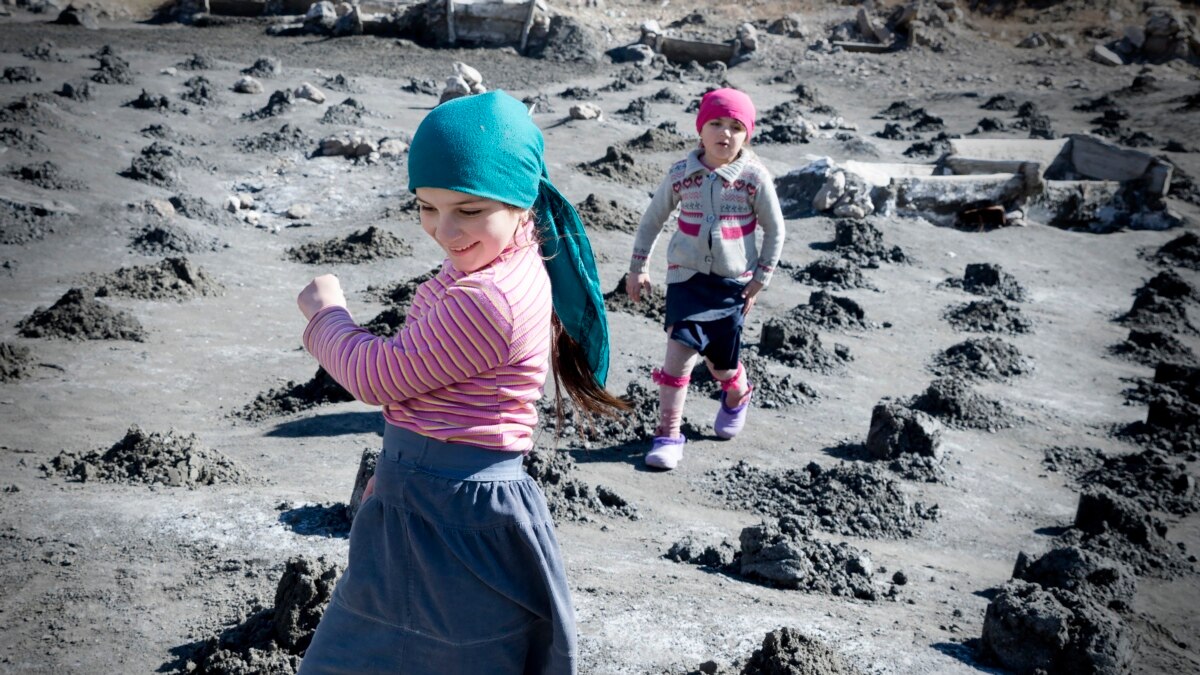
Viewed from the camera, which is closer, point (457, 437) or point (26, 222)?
point (457, 437)

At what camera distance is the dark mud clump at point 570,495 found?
4961 millimetres

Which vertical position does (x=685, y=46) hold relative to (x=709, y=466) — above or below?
above

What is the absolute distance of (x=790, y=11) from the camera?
27.5 metres

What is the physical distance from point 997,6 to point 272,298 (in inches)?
959

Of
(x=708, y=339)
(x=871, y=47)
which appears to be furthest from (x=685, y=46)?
(x=708, y=339)

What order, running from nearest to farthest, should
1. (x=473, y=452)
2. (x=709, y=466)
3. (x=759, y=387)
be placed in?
(x=473, y=452) → (x=709, y=466) → (x=759, y=387)

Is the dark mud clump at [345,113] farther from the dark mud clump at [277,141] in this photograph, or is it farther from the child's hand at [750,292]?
the child's hand at [750,292]

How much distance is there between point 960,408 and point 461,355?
5516 millimetres

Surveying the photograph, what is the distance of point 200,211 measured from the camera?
1027 centimetres

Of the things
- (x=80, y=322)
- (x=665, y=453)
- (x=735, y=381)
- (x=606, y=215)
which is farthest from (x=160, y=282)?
(x=735, y=381)

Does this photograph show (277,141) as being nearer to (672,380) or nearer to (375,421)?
(375,421)

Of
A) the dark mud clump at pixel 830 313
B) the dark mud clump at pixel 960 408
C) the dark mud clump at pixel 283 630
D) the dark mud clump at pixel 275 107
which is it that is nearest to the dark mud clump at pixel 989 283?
the dark mud clump at pixel 830 313

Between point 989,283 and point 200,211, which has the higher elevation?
point 989,283

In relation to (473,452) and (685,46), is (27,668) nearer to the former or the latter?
(473,452)
